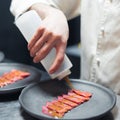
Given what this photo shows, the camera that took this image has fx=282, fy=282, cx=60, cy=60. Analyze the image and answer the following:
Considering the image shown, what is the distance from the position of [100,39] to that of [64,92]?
20 cm

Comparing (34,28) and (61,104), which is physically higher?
(34,28)

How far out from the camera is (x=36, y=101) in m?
0.70

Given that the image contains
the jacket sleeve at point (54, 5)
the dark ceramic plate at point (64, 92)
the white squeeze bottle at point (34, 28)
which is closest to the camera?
the dark ceramic plate at point (64, 92)

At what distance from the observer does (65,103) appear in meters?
0.68

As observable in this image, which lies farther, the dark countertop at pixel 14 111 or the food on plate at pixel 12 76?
the food on plate at pixel 12 76

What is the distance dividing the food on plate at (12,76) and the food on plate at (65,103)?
166 mm

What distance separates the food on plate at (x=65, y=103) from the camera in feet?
2.07

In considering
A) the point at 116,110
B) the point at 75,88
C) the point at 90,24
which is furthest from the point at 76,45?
the point at 116,110

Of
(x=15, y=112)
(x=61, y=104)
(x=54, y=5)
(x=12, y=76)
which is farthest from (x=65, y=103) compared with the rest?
(x=54, y=5)

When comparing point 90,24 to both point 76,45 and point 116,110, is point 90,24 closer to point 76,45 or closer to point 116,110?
point 116,110

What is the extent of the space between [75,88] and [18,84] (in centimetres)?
16

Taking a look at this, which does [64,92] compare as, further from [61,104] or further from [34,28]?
[34,28]

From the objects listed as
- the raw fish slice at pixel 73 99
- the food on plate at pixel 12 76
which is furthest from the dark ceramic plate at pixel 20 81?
the raw fish slice at pixel 73 99

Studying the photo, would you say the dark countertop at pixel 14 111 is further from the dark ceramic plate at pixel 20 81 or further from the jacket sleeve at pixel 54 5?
the jacket sleeve at pixel 54 5
